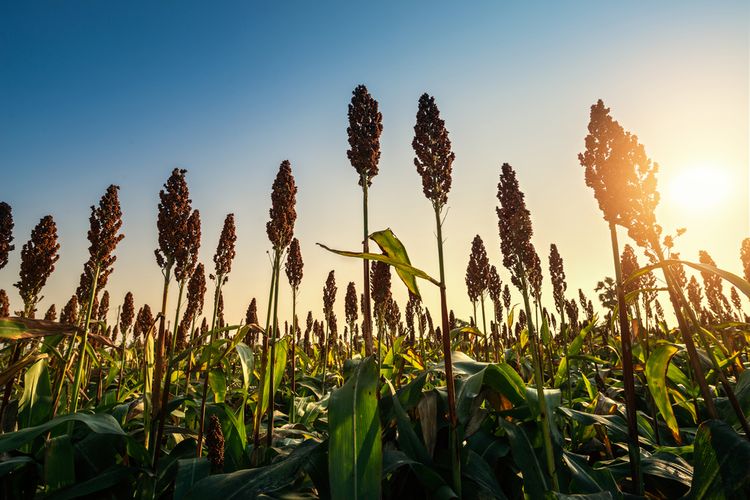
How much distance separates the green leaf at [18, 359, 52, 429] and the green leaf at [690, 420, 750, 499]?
477 centimetres

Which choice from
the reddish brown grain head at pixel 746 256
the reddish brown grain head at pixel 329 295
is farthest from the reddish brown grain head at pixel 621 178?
the reddish brown grain head at pixel 746 256

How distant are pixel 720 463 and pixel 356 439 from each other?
1734 millimetres

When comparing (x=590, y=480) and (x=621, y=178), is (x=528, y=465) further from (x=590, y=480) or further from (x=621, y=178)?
(x=621, y=178)

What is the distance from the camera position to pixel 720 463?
5.96 ft

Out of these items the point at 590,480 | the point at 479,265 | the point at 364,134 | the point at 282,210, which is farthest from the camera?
the point at 479,265

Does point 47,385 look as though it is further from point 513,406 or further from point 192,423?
point 513,406

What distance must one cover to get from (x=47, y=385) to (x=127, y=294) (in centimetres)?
1081

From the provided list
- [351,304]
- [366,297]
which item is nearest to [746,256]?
[351,304]

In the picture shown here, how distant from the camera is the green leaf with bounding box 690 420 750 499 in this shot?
5.64 ft

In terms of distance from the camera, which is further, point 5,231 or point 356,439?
point 5,231

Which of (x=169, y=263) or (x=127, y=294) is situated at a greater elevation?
(x=127, y=294)

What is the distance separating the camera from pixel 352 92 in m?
4.14

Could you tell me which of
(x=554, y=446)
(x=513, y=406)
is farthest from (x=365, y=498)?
(x=513, y=406)

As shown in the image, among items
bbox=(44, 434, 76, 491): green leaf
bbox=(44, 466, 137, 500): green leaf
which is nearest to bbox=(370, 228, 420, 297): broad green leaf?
bbox=(44, 466, 137, 500): green leaf
